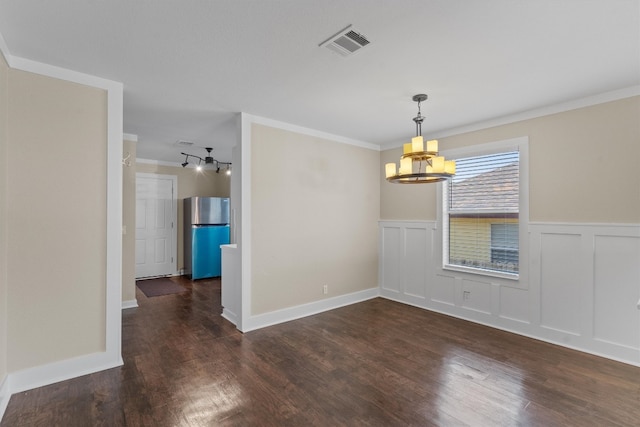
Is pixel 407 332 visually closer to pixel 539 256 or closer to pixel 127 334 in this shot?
pixel 539 256

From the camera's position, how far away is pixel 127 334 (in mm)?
3594

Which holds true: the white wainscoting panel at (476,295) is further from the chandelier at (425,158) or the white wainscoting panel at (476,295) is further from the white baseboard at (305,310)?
the chandelier at (425,158)

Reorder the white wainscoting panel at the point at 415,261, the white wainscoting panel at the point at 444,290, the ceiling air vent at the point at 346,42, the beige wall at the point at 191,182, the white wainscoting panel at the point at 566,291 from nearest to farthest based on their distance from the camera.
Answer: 1. the ceiling air vent at the point at 346,42
2. the white wainscoting panel at the point at 566,291
3. the white wainscoting panel at the point at 444,290
4. the white wainscoting panel at the point at 415,261
5. the beige wall at the point at 191,182

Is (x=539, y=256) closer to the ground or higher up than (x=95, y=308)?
higher up

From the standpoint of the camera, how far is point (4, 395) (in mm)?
2223

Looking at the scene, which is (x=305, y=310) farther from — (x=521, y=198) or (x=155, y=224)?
(x=155, y=224)

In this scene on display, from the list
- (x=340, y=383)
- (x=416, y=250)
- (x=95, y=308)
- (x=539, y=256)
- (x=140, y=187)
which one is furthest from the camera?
(x=140, y=187)

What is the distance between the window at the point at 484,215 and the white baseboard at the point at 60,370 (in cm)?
410

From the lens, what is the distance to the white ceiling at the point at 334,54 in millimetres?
1849

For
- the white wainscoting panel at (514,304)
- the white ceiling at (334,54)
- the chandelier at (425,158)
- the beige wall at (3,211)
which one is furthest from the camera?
the white wainscoting panel at (514,304)

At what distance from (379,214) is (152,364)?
3.84 metres

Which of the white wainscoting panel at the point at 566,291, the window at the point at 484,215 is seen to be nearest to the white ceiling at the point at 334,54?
the window at the point at 484,215

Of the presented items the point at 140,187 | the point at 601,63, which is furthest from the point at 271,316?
the point at 140,187

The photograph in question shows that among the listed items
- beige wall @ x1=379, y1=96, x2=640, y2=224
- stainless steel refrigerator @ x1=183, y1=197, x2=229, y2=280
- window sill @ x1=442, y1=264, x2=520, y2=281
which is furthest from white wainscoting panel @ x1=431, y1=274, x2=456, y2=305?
stainless steel refrigerator @ x1=183, y1=197, x2=229, y2=280
